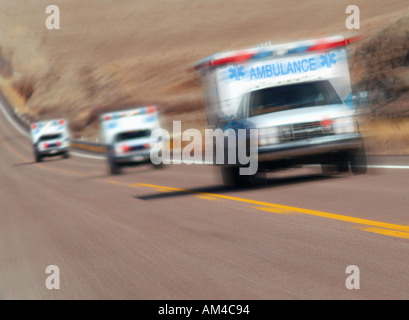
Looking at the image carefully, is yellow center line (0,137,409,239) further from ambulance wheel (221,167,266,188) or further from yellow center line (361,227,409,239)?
ambulance wheel (221,167,266,188)

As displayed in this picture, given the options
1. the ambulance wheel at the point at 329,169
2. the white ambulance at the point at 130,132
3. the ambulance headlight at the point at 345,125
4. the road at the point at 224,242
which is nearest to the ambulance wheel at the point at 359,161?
the road at the point at 224,242

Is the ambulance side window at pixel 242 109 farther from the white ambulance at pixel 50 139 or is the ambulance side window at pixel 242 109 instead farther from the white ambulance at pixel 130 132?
the white ambulance at pixel 50 139

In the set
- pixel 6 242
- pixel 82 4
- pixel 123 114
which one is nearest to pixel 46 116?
pixel 82 4

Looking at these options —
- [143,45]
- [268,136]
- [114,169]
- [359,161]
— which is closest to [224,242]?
[268,136]

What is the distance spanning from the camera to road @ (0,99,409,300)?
6.51 metres

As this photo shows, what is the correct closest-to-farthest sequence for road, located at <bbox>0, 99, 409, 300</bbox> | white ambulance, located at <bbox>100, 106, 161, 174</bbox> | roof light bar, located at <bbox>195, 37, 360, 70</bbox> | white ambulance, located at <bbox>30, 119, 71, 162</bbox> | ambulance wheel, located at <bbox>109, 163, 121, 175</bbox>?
1. road, located at <bbox>0, 99, 409, 300</bbox>
2. roof light bar, located at <bbox>195, 37, 360, 70</bbox>
3. ambulance wheel, located at <bbox>109, 163, 121, 175</bbox>
4. white ambulance, located at <bbox>100, 106, 161, 174</bbox>
5. white ambulance, located at <bbox>30, 119, 71, 162</bbox>

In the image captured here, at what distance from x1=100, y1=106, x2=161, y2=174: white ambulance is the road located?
10.9m

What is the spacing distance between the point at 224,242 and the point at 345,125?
18.8 ft

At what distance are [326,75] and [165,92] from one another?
6499cm

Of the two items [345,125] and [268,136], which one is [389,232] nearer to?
[268,136]

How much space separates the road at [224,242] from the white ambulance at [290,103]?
0.57 m

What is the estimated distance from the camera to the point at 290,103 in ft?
47.4

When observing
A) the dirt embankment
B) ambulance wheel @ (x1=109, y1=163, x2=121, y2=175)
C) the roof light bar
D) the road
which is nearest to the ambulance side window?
the roof light bar
